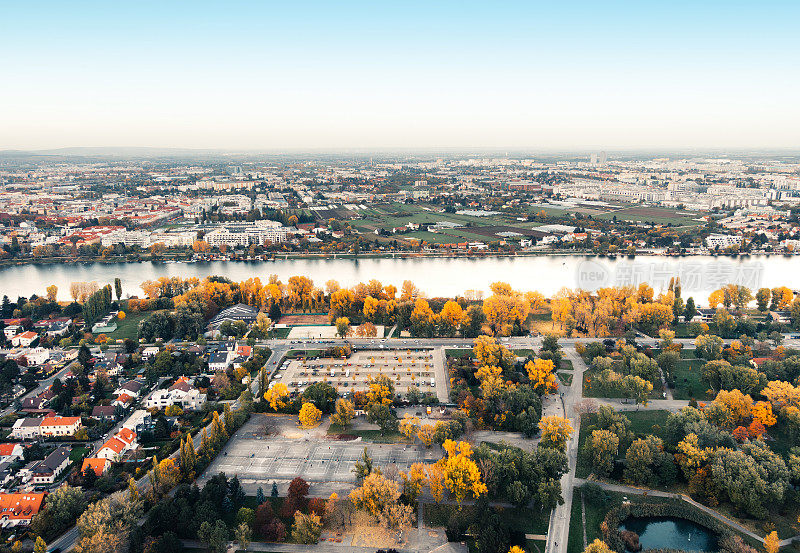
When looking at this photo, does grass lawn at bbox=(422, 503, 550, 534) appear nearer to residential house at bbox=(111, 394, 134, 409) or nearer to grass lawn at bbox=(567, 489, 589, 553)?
grass lawn at bbox=(567, 489, 589, 553)

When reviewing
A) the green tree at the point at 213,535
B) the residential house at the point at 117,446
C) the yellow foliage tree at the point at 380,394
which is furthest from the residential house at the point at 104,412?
the yellow foliage tree at the point at 380,394

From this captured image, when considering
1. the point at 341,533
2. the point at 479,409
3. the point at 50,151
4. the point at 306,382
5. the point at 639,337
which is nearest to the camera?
the point at 341,533

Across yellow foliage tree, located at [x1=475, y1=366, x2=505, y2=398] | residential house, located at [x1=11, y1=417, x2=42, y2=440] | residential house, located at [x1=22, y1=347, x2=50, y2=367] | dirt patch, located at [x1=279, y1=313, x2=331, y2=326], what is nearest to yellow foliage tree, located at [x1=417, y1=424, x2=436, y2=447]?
yellow foliage tree, located at [x1=475, y1=366, x2=505, y2=398]

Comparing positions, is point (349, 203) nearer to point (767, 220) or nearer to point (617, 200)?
point (617, 200)

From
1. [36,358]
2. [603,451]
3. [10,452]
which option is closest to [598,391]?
[603,451]

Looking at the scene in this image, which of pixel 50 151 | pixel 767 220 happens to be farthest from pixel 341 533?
pixel 50 151

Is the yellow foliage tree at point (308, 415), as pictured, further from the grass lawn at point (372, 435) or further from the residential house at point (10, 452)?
the residential house at point (10, 452)
